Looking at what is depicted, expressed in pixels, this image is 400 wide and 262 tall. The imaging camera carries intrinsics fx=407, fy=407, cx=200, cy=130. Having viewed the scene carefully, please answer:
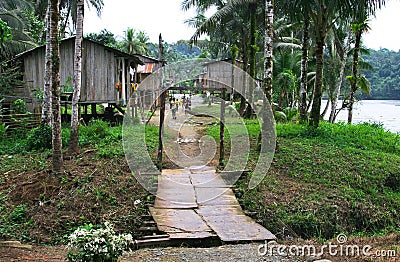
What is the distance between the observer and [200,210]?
7.27 metres

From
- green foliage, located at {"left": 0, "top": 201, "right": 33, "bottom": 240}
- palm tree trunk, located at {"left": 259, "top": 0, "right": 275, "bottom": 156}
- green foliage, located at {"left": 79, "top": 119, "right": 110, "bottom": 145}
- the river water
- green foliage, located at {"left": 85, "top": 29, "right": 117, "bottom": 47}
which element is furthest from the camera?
green foliage, located at {"left": 85, "top": 29, "right": 117, "bottom": 47}

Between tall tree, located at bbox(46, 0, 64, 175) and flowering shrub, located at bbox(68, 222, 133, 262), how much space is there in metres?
4.19

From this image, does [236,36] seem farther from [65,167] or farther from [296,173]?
[65,167]

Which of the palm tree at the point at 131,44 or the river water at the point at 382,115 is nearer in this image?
the river water at the point at 382,115

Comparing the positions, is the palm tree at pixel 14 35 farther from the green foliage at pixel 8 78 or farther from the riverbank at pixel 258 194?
the riverbank at pixel 258 194

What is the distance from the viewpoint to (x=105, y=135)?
12.2m

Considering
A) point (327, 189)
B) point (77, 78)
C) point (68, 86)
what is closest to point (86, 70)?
point (68, 86)

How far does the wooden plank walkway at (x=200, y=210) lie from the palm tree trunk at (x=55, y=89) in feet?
6.88

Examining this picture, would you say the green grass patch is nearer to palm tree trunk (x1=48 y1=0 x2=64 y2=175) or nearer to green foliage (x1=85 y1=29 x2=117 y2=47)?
palm tree trunk (x1=48 y1=0 x2=64 y2=175)

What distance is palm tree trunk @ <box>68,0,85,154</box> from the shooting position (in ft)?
30.8

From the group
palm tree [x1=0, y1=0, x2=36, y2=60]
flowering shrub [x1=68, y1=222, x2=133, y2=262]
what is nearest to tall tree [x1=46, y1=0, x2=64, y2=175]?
flowering shrub [x1=68, y1=222, x2=133, y2=262]

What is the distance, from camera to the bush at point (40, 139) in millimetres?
10703

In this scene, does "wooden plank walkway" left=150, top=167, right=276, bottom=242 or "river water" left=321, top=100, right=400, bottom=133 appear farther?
"river water" left=321, top=100, right=400, bottom=133

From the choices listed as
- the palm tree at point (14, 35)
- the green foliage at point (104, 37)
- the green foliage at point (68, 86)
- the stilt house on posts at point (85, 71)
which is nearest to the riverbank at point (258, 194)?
Answer: the green foliage at point (68, 86)
